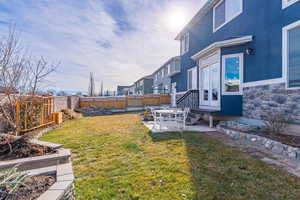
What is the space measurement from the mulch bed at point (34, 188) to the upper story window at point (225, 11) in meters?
8.77

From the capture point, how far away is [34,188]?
2020 mm

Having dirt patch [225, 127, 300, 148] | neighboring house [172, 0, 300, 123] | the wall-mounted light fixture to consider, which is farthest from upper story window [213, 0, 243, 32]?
dirt patch [225, 127, 300, 148]

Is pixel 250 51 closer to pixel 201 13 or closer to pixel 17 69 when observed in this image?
pixel 201 13

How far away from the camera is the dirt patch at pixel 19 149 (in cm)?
284

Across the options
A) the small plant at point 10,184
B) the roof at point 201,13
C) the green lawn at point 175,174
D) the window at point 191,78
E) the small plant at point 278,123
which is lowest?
the green lawn at point 175,174

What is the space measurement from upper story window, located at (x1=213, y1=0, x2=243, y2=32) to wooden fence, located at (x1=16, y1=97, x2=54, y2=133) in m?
9.18

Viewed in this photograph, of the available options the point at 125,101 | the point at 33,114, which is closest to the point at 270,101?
the point at 33,114

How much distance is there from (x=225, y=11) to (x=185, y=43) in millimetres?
4973

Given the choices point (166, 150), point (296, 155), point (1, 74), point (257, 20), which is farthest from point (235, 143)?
point (1, 74)

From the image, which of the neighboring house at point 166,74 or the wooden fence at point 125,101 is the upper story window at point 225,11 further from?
the wooden fence at point 125,101

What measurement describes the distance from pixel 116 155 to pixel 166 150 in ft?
4.35

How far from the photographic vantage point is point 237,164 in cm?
324

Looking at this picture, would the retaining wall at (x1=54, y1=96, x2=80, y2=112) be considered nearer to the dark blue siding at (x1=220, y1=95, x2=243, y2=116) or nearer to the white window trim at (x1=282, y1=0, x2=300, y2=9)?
the dark blue siding at (x1=220, y1=95, x2=243, y2=116)

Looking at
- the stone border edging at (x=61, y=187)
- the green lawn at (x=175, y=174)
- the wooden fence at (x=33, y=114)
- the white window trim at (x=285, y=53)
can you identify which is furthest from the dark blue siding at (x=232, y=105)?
the wooden fence at (x=33, y=114)
